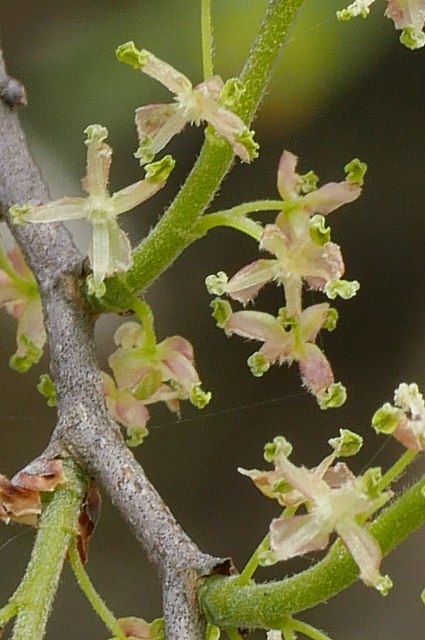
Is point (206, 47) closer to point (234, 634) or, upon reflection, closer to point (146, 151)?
point (146, 151)

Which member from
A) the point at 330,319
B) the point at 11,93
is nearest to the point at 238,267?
the point at 11,93

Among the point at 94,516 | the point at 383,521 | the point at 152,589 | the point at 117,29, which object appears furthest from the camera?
the point at 152,589

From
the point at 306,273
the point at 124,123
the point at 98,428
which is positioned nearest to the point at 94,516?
the point at 98,428

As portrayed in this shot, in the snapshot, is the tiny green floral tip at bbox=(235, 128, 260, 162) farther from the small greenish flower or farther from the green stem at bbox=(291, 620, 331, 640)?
the green stem at bbox=(291, 620, 331, 640)

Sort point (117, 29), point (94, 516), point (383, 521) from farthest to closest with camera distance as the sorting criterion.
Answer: point (117, 29) < point (94, 516) < point (383, 521)

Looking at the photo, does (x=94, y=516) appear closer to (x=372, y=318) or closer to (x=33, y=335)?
(x=33, y=335)

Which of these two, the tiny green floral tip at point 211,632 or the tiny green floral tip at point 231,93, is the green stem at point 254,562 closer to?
the tiny green floral tip at point 211,632

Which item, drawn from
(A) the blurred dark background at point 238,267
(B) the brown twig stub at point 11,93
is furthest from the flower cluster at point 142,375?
(A) the blurred dark background at point 238,267
